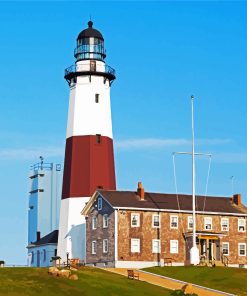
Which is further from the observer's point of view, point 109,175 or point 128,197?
point 109,175

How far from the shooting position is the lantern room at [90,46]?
9775 centimetres

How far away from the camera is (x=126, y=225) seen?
86.4m

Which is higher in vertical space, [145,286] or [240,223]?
[240,223]

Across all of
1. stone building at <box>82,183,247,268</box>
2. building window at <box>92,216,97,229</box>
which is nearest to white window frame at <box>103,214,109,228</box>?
stone building at <box>82,183,247,268</box>

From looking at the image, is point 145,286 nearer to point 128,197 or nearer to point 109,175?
point 128,197

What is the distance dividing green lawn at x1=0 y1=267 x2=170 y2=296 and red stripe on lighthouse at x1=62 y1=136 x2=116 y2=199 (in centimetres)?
2532

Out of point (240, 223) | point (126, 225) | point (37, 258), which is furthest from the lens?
point (37, 258)

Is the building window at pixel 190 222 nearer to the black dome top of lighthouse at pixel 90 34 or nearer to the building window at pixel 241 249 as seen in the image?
the building window at pixel 241 249

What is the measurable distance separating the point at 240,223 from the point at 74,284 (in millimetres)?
33857

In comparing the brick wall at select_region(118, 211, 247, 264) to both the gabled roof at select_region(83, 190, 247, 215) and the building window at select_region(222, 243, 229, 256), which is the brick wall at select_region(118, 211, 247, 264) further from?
the gabled roof at select_region(83, 190, 247, 215)

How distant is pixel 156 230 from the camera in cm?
8788

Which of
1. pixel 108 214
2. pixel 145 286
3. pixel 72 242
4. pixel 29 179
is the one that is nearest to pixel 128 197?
pixel 108 214

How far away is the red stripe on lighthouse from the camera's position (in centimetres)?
9400

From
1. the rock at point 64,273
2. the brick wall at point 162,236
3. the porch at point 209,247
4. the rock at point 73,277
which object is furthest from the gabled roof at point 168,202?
the rock at point 73,277
